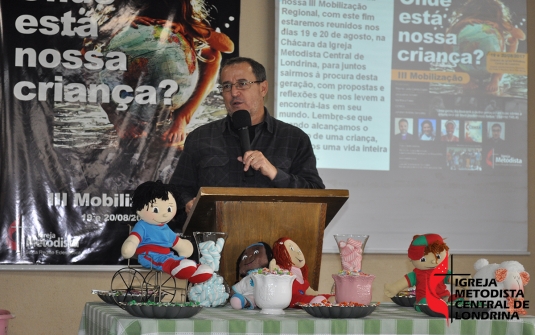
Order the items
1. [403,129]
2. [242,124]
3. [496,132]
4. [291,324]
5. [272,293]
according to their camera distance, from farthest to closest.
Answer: [496,132], [403,129], [242,124], [272,293], [291,324]

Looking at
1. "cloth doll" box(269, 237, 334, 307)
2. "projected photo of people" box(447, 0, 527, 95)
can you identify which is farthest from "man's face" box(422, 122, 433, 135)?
"cloth doll" box(269, 237, 334, 307)

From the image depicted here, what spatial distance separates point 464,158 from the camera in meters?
4.33

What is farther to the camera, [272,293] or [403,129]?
[403,129]

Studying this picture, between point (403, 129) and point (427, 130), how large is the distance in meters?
0.17

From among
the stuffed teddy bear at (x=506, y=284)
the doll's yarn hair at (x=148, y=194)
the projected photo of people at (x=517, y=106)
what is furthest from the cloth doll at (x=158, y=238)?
the projected photo of people at (x=517, y=106)

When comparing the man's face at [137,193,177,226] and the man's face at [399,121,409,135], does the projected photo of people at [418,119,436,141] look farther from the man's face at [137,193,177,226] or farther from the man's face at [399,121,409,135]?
the man's face at [137,193,177,226]

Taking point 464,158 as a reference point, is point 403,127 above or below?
above

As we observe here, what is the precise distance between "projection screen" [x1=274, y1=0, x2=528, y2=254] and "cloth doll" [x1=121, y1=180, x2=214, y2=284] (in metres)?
2.44

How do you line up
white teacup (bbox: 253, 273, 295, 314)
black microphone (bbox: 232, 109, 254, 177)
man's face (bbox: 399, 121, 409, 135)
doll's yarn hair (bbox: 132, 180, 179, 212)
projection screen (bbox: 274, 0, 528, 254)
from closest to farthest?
white teacup (bbox: 253, 273, 295, 314) → doll's yarn hair (bbox: 132, 180, 179, 212) → black microphone (bbox: 232, 109, 254, 177) → projection screen (bbox: 274, 0, 528, 254) → man's face (bbox: 399, 121, 409, 135)

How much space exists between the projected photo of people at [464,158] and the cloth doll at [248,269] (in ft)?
9.24

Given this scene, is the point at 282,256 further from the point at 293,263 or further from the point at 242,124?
the point at 242,124

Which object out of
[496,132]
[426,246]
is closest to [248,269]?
[426,246]

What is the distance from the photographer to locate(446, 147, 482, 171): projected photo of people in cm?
431

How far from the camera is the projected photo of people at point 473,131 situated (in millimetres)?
4332
